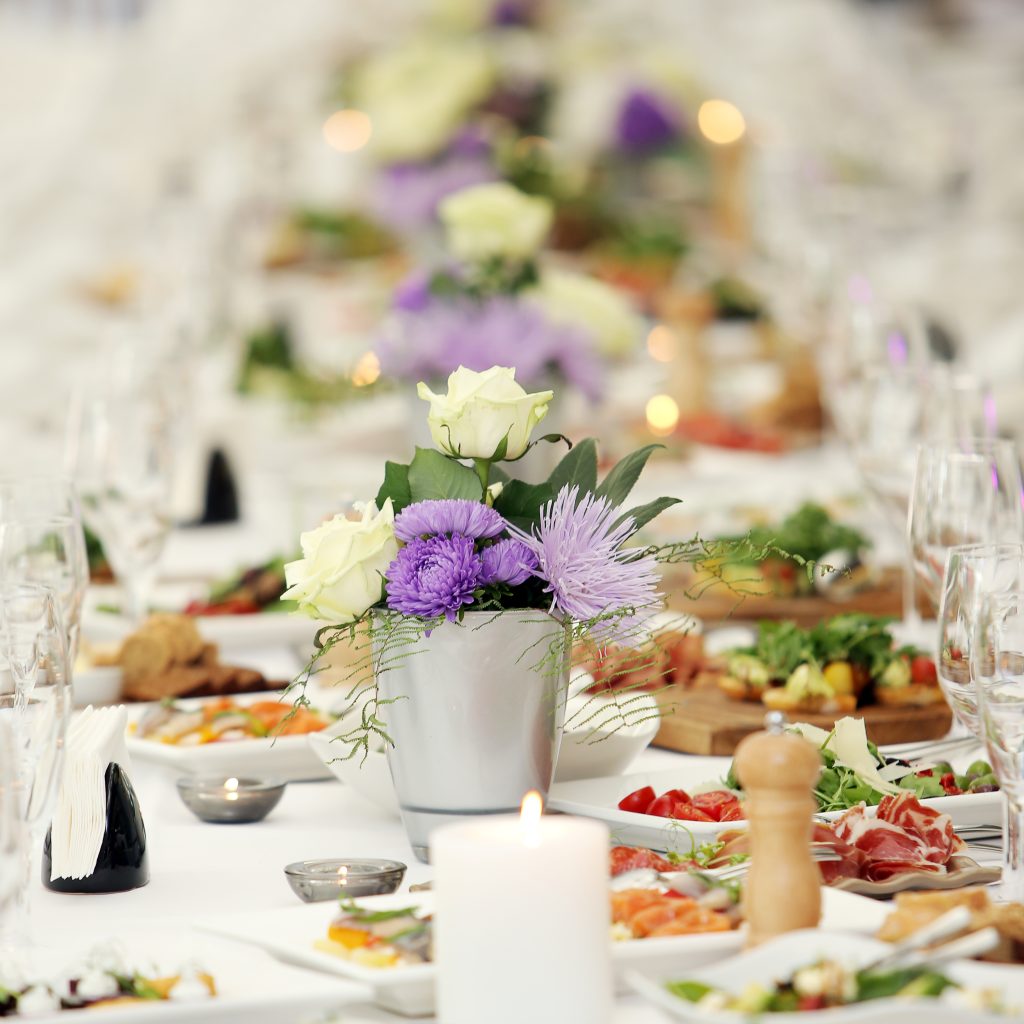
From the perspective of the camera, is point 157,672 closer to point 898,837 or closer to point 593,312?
point 898,837

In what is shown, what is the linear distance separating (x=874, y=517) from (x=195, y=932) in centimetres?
171

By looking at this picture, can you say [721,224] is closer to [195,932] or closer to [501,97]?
[501,97]

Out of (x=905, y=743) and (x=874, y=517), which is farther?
(x=874, y=517)

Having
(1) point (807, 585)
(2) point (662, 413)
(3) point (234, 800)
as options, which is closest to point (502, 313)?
(2) point (662, 413)

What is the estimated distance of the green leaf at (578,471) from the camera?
3.60 feet

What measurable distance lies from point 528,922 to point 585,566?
0.33 meters

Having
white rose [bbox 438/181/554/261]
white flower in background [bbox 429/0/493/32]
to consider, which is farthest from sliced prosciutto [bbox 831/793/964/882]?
white flower in background [bbox 429/0/493/32]

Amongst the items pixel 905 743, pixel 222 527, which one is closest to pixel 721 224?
pixel 222 527

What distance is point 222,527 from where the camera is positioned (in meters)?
2.76

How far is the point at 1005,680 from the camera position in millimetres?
914

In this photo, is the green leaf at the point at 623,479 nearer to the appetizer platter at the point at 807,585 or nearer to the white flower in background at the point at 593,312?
the appetizer platter at the point at 807,585

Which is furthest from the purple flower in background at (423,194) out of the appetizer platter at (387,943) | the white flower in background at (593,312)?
the appetizer platter at (387,943)

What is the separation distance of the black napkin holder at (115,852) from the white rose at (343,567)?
0.15 meters

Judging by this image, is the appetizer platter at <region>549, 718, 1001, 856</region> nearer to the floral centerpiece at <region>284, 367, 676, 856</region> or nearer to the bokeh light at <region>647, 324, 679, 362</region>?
the floral centerpiece at <region>284, 367, 676, 856</region>
